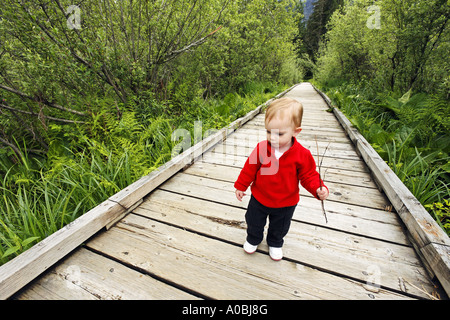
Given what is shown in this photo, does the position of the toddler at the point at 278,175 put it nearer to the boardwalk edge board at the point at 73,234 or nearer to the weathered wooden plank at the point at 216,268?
the weathered wooden plank at the point at 216,268

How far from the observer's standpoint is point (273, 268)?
1471mm

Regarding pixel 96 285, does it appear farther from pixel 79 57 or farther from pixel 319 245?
pixel 79 57

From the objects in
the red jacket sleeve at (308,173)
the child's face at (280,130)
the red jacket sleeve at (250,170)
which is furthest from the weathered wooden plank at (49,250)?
the red jacket sleeve at (308,173)

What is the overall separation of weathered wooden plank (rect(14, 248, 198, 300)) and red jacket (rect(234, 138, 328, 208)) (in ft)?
2.70

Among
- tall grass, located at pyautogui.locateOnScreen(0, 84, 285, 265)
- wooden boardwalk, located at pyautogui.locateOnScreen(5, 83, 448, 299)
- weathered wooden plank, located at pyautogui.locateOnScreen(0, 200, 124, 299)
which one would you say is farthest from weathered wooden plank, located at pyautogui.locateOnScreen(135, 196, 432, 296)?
tall grass, located at pyautogui.locateOnScreen(0, 84, 285, 265)

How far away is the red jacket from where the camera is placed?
4.45 ft

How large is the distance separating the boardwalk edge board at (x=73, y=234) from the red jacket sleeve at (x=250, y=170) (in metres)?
1.15

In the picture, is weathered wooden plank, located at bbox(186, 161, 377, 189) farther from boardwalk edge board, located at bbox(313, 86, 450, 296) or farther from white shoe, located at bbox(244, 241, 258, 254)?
white shoe, located at bbox(244, 241, 258, 254)

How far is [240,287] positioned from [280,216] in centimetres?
53

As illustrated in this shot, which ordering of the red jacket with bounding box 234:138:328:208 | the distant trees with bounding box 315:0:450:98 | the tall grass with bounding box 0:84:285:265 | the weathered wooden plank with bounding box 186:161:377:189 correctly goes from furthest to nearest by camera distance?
1. the distant trees with bounding box 315:0:450:98
2. the weathered wooden plank with bounding box 186:161:377:189
3. the tall grass with bounding box 0:84:285:265
4. the red jacket with bounding box 234:138:328:208

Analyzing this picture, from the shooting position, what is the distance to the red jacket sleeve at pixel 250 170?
4.72ft

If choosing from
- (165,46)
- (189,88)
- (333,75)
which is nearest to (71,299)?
(165,46)

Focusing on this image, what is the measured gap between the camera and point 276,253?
154 centimetres

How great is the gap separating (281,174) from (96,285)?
54.8 inches
